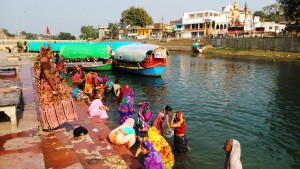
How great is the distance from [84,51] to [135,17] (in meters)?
76.3

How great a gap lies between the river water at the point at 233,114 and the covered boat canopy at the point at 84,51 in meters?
7.22

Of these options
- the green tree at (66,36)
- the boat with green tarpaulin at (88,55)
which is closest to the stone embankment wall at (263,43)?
the boat with green tarpaulin at (88,55)

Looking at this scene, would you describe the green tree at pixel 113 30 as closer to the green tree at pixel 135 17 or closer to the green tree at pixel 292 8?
the green tree at pixel 135 17

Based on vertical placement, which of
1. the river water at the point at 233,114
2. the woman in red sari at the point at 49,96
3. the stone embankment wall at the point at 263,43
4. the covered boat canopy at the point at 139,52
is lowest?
the river water at the point at 233,114

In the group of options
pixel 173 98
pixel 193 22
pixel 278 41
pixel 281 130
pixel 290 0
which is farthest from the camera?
pixel 193 22

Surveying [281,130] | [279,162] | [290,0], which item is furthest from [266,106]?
[290,0]

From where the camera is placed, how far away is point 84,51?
2867 cm

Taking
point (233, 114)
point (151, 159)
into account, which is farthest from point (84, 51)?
point (151, 159)

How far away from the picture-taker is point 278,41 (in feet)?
154

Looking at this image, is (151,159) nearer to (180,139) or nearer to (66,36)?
(180,139)

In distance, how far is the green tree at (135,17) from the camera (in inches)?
3971

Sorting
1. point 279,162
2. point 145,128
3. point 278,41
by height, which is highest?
point 278,41

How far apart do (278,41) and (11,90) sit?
49035 millimetres

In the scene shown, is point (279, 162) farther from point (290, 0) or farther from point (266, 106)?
point (290, 0)
